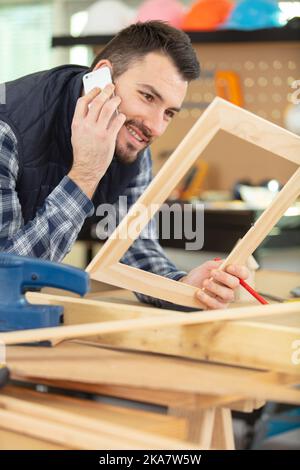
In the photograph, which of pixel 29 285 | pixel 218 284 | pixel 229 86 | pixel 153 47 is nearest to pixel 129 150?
pixel 153 47

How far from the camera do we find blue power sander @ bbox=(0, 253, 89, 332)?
805 millimetres

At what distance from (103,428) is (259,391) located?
0.16 m

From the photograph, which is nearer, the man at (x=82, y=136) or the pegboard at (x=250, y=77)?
the man at (x=82, y=136)

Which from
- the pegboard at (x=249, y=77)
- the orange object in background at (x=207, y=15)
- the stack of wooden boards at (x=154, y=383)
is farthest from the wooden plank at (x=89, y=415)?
the orange object in background at (x=207, y=15)

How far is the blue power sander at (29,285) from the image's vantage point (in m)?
0.81

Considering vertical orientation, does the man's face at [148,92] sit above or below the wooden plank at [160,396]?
above

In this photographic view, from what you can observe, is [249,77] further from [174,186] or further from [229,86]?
[174,186]

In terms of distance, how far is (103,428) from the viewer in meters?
0.64

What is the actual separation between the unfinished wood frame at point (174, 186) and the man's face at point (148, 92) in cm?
14

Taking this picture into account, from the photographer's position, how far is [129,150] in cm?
120

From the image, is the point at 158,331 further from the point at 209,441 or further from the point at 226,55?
the point at 226,55

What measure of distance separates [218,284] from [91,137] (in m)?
0.29

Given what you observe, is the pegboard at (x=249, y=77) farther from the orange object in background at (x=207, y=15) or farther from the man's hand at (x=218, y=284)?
the man's hand at (x=218, y=284)

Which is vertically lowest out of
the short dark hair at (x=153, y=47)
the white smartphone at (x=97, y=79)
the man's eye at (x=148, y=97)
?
the man's eye at (x=148, y=97)
